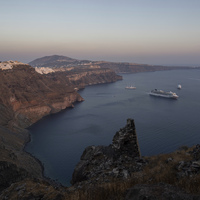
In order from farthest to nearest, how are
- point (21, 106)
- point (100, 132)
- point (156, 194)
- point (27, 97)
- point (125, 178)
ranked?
point (27, 97)
point (21, 106)
point (100, 132)
point (125, 178)
point (156, 194)

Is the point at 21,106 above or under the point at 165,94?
under

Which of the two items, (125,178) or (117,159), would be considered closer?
(125,178)

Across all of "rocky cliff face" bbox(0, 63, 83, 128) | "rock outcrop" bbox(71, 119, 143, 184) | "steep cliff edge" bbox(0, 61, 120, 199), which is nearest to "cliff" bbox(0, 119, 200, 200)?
"rock outcrop" bbox(71, 119, 143, 184)

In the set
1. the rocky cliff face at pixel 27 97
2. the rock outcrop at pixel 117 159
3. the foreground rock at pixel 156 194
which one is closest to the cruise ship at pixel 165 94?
the rocky cliff face at pixel 27 97

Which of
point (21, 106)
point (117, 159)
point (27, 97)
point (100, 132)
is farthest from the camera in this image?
point (27, 97)

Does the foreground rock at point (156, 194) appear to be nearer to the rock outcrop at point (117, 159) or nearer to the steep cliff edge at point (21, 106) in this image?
the rock outcrop at point (117, 159)

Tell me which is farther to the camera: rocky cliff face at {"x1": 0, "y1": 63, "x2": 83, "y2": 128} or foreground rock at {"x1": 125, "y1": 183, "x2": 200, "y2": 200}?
rocky cliff face at {"x1": 0, "y1": 63, "x2": 83, "y2": 128}

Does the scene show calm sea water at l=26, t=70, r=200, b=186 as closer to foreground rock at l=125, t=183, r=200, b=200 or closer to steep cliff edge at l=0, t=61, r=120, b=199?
steep cliff edge at l=0, t=61, r=120, b=199

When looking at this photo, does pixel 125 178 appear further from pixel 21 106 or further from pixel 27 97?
pixel 27 97

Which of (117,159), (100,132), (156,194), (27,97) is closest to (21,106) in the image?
(27,97)
